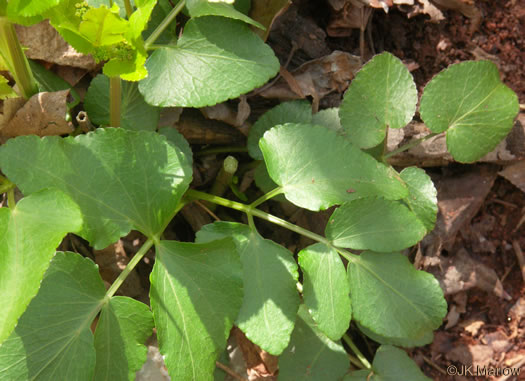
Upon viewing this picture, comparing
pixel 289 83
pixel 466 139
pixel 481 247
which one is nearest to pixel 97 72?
pixel 289 83

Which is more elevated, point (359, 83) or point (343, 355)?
point (359, 83)

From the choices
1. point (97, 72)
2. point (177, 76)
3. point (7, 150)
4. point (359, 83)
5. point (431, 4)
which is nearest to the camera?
point (7, 150)

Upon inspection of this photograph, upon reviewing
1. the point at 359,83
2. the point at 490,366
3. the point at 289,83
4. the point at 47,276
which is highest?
Result: the point at 359,83

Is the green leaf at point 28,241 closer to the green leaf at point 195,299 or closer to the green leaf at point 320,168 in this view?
the green leaf at point 195,299

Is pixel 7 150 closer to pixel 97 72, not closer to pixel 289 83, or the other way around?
pixel 97 72

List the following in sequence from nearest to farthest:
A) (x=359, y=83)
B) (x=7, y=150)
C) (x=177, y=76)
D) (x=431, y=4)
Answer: (x=7, y=150) < (x=177, y=76) < (x=359, y=83) < (x=431, y=4)

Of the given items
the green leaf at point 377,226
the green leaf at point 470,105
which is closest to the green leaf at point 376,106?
the green leaf at point 470,105

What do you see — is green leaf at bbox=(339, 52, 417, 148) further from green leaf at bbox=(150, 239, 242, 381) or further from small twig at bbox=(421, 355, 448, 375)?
small twig at bbox=(421, 355, 448, 375)

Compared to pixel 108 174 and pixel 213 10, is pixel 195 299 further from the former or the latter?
pixel 213 10
